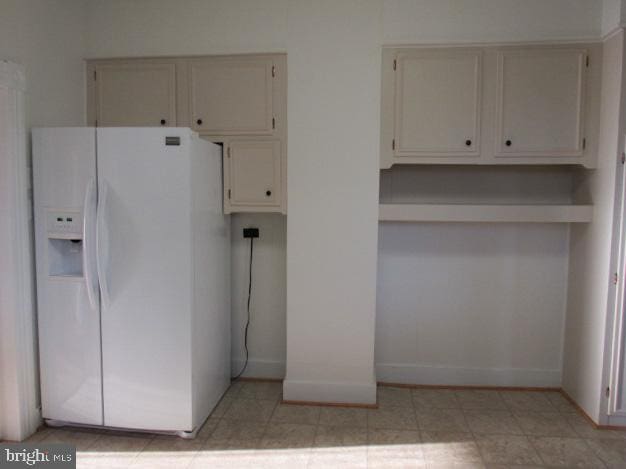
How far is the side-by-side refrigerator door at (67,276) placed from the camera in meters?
2.23

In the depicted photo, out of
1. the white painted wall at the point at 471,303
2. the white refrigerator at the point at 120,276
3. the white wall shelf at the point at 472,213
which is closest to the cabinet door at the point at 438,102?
the white wall shelf at the point at 472,213

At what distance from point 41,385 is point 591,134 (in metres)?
3.51

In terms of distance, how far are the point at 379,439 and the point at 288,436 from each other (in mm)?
506

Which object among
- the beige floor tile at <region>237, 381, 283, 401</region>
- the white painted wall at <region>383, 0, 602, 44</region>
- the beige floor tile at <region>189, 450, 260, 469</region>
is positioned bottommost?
the beige floor tile at <region>189, 450, 260, 469</region>

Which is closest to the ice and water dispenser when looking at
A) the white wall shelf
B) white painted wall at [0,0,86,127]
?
white painted wall at [0,0,86,127]

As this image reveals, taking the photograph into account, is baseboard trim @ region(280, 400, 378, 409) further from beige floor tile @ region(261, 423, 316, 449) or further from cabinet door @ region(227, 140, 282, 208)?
cabinet door @ region(227, 140, 282, 208)

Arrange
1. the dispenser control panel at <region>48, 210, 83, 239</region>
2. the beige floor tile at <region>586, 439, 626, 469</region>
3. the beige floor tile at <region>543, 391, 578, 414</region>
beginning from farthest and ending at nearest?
the beige floor tile at <region>543, 391, 578, 414</region>
the dispenser control panel at <region>48, 210, 83, 239</region>
the beige floor tile at <region>586, 439, 626, 469</region>

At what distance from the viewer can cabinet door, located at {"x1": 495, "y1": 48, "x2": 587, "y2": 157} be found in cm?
257

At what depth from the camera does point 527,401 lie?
9.28ft

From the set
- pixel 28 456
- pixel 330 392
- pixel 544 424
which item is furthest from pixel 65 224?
pixel 544 424

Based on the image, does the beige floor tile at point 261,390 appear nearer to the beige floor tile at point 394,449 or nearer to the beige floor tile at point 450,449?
the beige floor tile at point 394,449

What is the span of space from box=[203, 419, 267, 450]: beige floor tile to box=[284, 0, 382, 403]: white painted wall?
0.36m

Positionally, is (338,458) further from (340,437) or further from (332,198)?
(332,198)

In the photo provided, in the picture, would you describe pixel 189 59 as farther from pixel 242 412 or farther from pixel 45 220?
pixel 242 412
